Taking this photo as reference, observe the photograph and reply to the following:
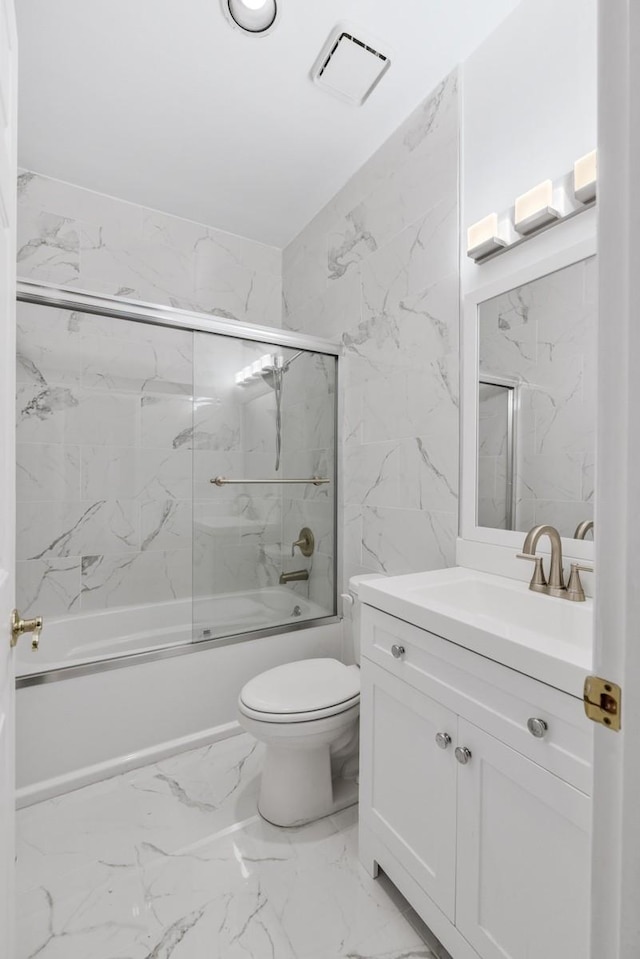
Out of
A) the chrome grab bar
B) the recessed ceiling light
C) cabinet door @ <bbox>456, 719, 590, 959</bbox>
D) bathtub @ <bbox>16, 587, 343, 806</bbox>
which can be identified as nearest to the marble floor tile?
bathtub @ <bbox>16, 587, 343, 806</bbox>

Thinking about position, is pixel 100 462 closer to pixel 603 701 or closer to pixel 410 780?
pixel 410 780

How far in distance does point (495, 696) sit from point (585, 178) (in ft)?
4.21

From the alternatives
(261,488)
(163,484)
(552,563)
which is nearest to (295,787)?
(552,563)

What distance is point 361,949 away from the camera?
1079 millimetres

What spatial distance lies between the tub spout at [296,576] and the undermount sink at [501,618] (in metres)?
0.94

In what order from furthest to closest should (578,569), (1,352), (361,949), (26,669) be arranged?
(26,669)
(578,569)
(361,949)
(1,352)

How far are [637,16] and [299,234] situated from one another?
8.27 ft

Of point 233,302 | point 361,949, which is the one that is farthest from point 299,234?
point 361,949

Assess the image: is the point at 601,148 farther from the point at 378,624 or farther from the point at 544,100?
the point at 544,100

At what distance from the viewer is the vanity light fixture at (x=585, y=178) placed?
117cm

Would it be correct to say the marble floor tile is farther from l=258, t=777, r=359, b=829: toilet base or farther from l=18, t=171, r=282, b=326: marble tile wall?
l=18, t=171, r=282, b=326: marble tile wall

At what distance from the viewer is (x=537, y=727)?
79 centimetres

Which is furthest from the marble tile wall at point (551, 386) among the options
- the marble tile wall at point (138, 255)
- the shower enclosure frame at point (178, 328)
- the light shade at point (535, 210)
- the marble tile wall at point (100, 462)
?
the marble tile wall at point (138, 255)

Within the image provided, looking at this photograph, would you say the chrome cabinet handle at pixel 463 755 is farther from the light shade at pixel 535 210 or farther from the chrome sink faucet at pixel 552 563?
the light shade at pixel 535 210
